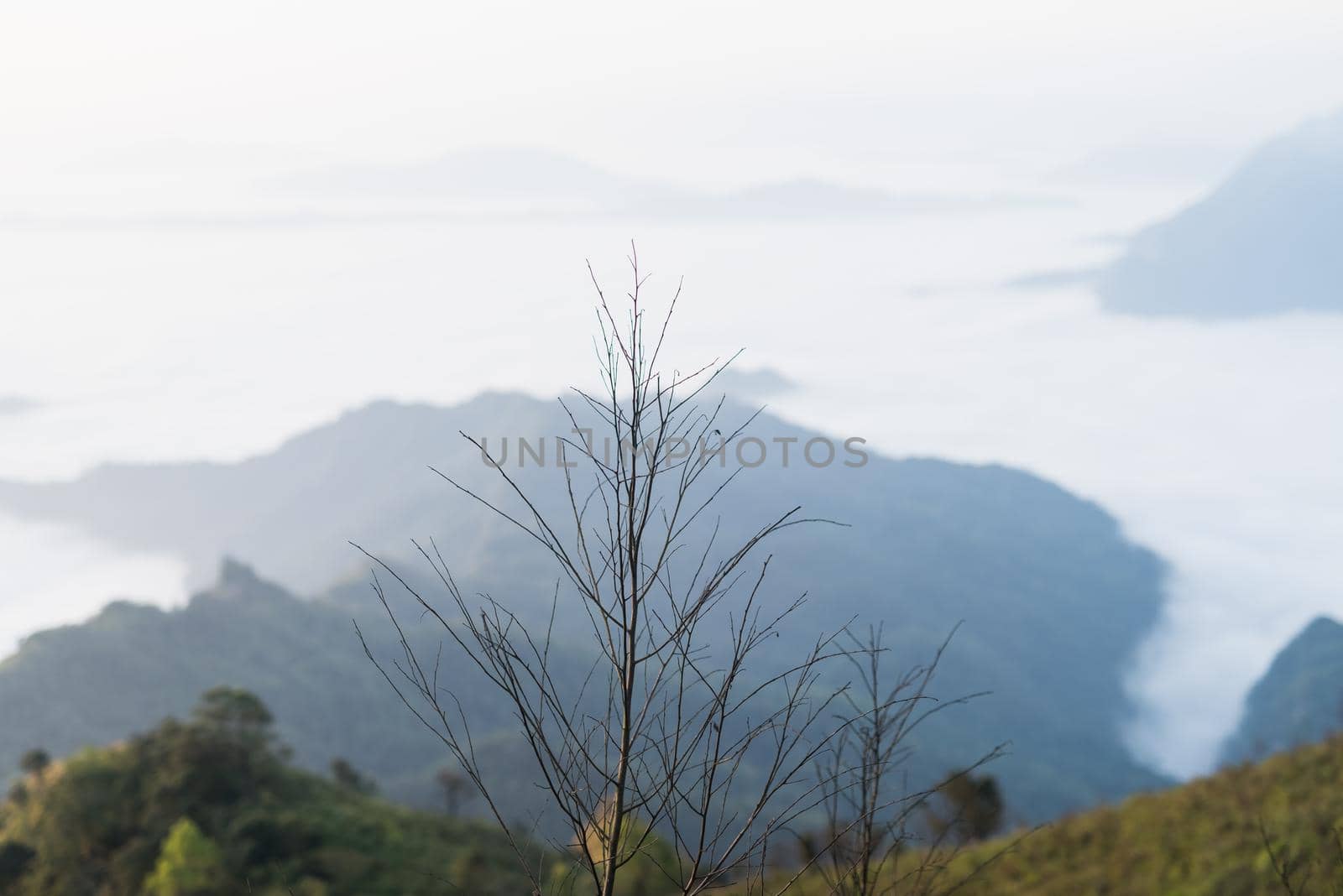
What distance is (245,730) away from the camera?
81.6ft

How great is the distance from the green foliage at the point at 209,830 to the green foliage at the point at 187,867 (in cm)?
2

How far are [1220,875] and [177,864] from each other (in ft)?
60.4

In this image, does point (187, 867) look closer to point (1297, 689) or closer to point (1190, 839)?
point (1190, 839)

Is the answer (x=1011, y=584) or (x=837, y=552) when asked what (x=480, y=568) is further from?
(x=1011, y=584)

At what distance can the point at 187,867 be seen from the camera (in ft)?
64.6

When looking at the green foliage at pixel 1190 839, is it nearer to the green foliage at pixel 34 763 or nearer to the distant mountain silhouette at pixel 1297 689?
the green foliage at pixel 34 763

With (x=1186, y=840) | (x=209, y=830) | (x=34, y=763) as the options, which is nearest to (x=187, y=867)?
(x=209, y=830)

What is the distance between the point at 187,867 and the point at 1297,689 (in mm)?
121664

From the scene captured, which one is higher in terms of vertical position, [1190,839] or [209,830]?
[209,830]

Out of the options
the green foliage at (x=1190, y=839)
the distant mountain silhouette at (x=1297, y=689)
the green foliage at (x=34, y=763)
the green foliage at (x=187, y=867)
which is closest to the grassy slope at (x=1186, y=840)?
the green foliage at (x=1190, y=839)

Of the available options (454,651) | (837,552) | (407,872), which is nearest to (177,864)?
(407,872)

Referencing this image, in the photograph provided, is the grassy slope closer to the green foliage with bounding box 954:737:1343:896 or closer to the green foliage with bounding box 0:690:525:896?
the green foliage with bounding box 954:737:1343:896

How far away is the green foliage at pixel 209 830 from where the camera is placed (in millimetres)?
20438

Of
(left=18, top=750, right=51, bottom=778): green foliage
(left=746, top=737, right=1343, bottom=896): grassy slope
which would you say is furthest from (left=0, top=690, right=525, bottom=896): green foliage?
(left=746, top=737, right=1343, bottom=896): grassy slope
